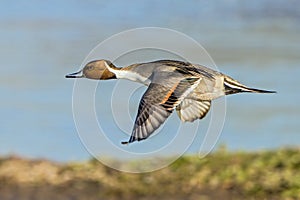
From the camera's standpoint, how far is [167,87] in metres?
5.76

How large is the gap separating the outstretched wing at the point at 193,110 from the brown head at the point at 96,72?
1.43ft

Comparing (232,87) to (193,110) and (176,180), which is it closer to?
(193,110)

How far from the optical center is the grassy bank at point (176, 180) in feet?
30.3

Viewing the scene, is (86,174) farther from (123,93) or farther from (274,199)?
(123,93)

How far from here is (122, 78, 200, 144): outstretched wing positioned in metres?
5.58

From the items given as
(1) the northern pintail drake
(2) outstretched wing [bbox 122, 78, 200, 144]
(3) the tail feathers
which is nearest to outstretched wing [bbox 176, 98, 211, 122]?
(1) the northern pintail drake

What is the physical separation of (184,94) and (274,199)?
138 inches

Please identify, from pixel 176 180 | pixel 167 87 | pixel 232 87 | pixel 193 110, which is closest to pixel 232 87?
pixel 232 87

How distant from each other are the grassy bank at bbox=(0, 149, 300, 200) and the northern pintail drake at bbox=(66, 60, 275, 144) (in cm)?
306

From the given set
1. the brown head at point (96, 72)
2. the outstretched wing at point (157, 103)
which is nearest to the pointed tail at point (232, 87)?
the outstretched wing at point (157, 103)

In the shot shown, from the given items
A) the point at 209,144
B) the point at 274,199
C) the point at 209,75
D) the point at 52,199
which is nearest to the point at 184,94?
the point at 209,75

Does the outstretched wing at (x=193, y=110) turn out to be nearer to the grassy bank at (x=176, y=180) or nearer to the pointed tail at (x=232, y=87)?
the pointed tail at (x=232, y=87)

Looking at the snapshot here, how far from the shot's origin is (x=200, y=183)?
9.47m

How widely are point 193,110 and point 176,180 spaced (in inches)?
133
